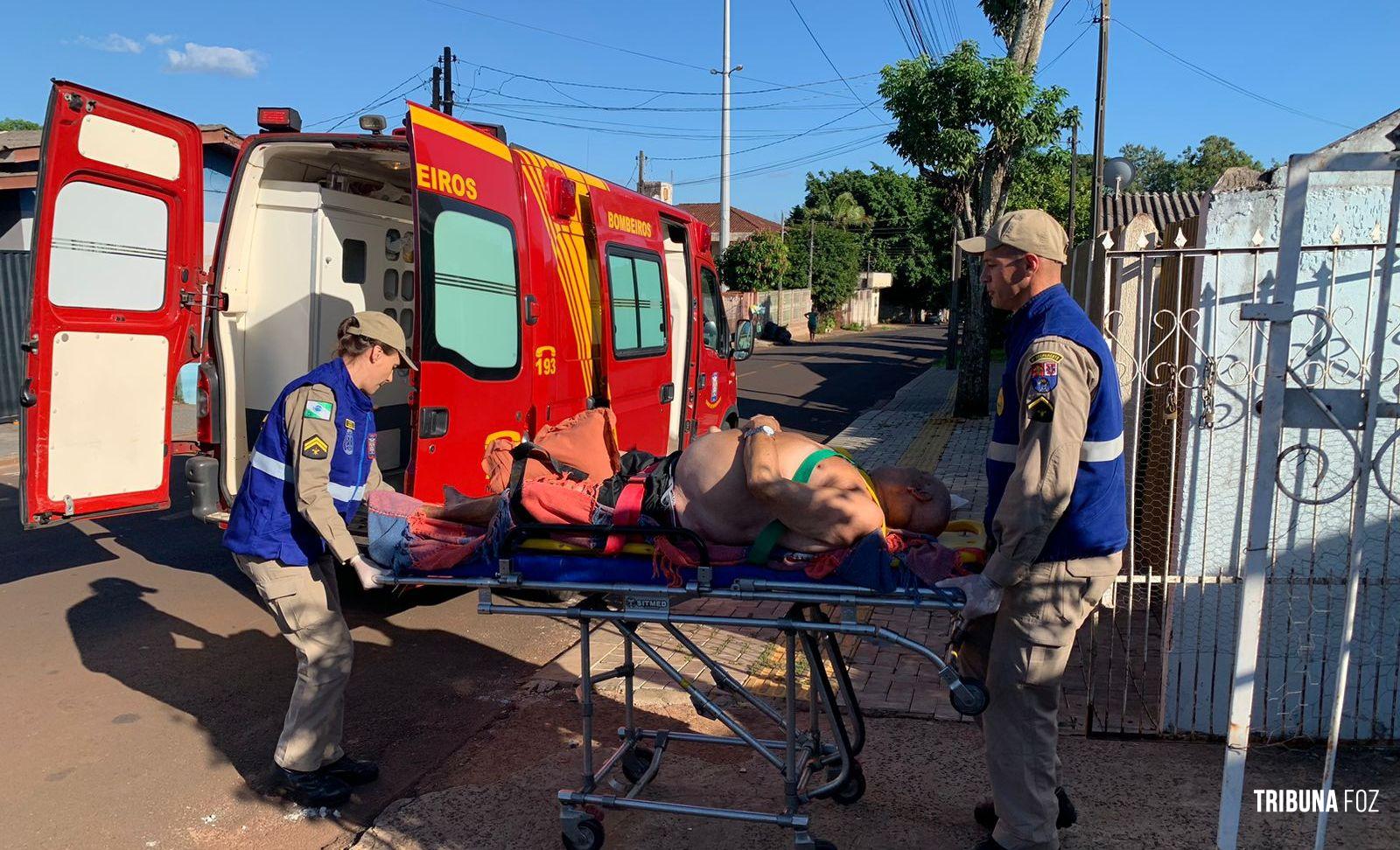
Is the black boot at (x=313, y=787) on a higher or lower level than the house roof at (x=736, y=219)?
lower

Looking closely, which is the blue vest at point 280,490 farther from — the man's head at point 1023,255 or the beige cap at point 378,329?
the man's head at point 1023,255

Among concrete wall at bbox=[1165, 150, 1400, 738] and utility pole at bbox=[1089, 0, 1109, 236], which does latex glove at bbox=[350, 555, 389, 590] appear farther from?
utility pole at bbox=[1089, 0, 1109, 236]

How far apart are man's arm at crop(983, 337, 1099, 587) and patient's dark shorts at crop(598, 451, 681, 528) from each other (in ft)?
3.54

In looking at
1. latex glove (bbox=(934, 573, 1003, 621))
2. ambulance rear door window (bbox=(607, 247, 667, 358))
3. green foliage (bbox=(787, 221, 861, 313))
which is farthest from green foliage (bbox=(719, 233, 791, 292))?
latex glove (bbox=(934, 573, 1003, 621))

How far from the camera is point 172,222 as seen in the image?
214 inches

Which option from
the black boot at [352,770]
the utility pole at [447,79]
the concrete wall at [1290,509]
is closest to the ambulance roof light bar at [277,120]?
the black boot at [352,770]

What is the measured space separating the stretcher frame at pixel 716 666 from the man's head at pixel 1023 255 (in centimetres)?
101

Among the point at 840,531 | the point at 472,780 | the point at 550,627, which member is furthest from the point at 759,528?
the point at 550,627

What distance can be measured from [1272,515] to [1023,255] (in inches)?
65.5

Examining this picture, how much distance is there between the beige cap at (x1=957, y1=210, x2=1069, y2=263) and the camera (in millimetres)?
3115

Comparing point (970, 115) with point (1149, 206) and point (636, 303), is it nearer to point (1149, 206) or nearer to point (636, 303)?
point (1149, 206)

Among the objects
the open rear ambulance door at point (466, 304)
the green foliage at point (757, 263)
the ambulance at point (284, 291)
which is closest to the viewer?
the ambulance at point (284, 291)

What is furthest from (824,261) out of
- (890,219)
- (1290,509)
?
(1290,509)

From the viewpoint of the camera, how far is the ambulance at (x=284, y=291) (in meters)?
4.95
